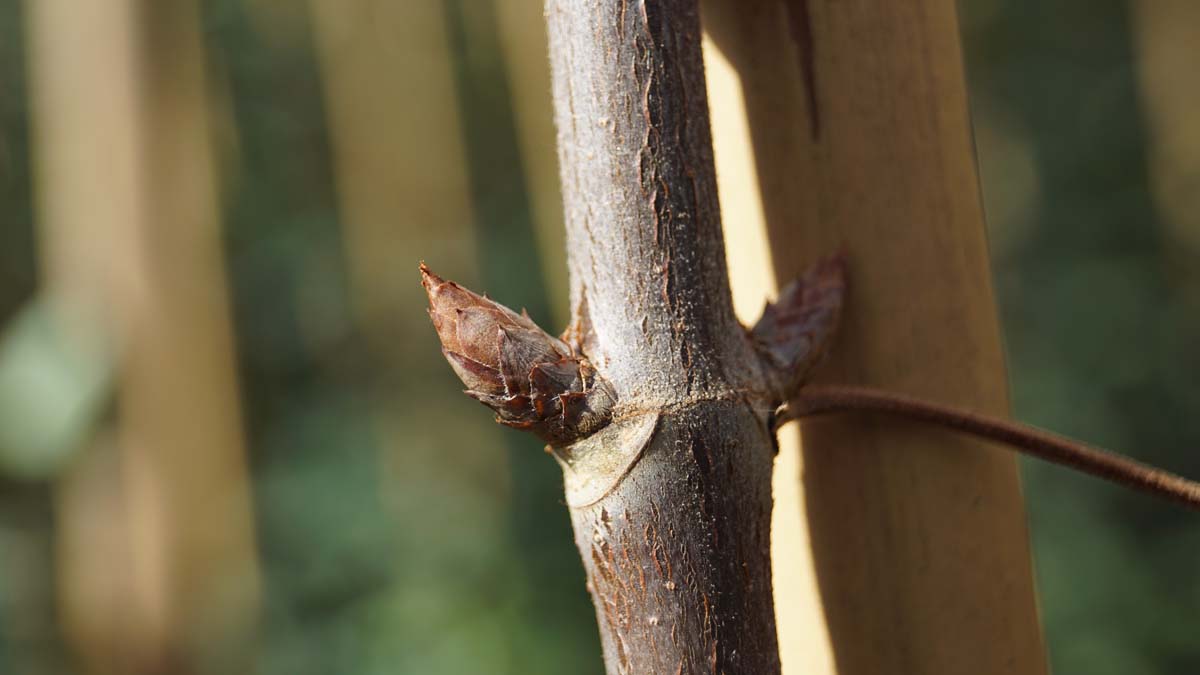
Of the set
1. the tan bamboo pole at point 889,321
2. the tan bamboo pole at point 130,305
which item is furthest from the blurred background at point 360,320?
the tan bamboo pole at point 889,321

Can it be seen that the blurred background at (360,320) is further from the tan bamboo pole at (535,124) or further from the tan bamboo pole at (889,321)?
the tan bamboo pole at (889,321)

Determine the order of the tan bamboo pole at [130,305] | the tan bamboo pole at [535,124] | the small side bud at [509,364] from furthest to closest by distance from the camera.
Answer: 1. the tan bamboo pole at [535,124]
2. the tan bamboo pole at [130,305]
3. the small side bud at [509,364]

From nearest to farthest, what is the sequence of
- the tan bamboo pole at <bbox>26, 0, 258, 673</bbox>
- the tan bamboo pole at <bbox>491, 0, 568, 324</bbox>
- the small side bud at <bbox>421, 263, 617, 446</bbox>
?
the small side bud at <bbox>421, 263, 617, 446</bbox>, the tan bamboo pole at <bbox>26, 0, 258, 673</bbox>, the tan bamboo pole at <bbox>491, 0, 568, 324</bbox>

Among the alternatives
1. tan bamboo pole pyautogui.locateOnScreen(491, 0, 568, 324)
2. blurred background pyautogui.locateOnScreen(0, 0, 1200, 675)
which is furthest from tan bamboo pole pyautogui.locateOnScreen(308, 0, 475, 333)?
tan bamboo pole pyautogui.locateOnScreen(491, 0, 568, 324)

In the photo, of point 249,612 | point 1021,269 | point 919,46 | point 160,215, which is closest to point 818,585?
point 919,46

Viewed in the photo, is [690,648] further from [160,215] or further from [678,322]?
[160,215]

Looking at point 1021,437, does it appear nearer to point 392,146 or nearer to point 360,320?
point 360,320

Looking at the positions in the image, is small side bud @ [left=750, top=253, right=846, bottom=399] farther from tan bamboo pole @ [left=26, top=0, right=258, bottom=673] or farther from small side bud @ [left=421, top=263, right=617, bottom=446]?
tan bamboo pole @ [left=26, top=0, right=258, bottom=673]
